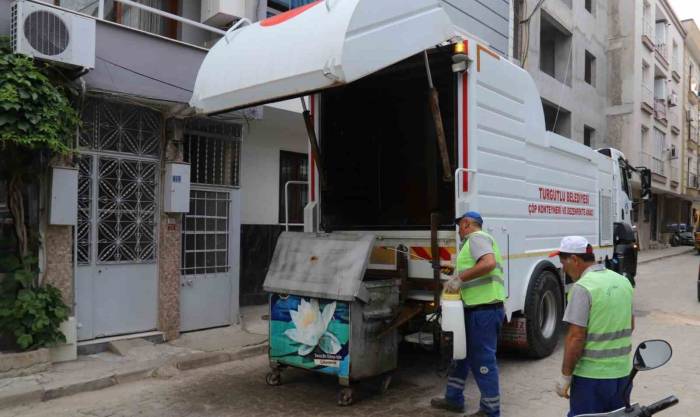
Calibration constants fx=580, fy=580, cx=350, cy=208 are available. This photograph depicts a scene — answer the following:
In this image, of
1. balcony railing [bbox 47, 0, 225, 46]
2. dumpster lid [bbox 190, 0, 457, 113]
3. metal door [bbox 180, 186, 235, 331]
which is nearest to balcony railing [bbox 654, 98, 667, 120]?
balcony railing [bbox 47, 0, 225, 46]

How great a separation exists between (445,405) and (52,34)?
5.17m

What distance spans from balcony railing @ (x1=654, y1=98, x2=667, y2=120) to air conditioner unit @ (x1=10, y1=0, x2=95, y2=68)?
1120 inches

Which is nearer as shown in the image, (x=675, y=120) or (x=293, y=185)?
(x=293, y=185)

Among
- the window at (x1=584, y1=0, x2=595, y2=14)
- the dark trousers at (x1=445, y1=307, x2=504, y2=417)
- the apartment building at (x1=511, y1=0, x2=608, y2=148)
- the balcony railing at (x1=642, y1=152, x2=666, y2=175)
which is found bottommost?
the dark trousers at (x1=445, y1=307, x2=504, y2=417)

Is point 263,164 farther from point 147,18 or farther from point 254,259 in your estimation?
point 147,18

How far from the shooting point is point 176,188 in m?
7.18

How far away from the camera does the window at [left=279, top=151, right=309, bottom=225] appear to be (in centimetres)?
1046

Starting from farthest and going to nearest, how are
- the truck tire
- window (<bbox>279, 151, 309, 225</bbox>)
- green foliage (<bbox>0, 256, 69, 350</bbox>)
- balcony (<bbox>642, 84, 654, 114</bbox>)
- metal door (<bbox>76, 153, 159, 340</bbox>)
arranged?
balcony (<bbox>642, 84, 654, 114</bbox>), window (<bbox>279, 151, 309, 225</bbox>), metal door (<bbox>76, 153, 159, 340</bbox>), the truck tire, green foliage (<bbox>0, 256, 69, 350</bbox>)

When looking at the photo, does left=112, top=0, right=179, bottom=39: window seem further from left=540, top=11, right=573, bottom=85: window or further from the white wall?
left=540, top=11, right=573, bottom=85: window

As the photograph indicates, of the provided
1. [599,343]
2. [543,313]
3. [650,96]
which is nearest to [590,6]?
[650,96]

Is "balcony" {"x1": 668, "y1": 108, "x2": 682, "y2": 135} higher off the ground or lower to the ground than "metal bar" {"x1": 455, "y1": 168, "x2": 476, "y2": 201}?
higher

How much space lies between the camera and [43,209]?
615cm

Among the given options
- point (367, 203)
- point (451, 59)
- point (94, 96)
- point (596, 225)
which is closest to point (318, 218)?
point (367, 203)

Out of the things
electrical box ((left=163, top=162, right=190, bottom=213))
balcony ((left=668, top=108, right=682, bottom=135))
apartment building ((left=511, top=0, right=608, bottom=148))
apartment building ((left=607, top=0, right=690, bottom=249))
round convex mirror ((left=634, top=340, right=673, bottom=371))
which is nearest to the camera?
round convex mirror ((left=634, top=340, right=673, bottom=371))
